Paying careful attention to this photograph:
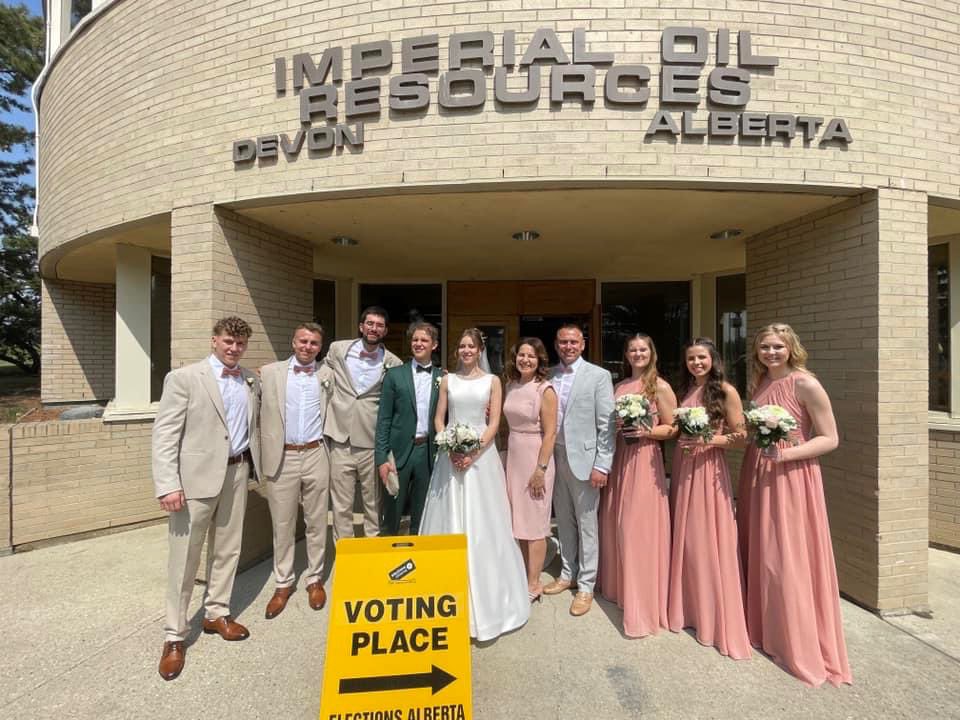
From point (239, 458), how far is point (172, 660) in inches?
49.1

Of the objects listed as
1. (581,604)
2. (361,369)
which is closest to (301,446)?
(361,369)

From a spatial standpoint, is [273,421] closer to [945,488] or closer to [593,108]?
[593,108]

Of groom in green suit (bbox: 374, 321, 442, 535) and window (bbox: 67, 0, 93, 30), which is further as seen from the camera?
window (bbox: 67, 0, 93, 30)

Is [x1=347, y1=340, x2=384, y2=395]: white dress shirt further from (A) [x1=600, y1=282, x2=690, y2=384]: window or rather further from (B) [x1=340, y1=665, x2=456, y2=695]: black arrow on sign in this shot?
(A) [x1=600, y1=282, x2=690, y2=384]: window

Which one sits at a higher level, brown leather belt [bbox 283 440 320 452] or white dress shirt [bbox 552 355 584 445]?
white dress shirt [bbox 552 355 584 445]

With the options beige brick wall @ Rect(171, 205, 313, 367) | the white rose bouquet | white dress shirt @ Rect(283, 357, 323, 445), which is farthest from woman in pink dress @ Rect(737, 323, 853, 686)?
beige brick wall @ Rect(171, 205, 313, 367)

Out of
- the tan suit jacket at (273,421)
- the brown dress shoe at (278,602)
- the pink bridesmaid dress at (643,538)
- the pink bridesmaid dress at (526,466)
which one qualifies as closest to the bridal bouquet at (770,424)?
the pink bridesmaid dress at (643,538)

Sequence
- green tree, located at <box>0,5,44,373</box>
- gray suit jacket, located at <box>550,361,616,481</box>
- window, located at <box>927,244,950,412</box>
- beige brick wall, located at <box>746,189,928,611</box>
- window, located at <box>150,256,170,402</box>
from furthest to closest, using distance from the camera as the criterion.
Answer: green tree, located at <box>0,5,44,373</box>
window, located at <box>150,256,170,402</box>
window, located at <box>927,244,950,412</box>
beige brick wall, located at <box>746,189,928,611</box>
gray suit jacket, located at <box>550,361,616,481</box>

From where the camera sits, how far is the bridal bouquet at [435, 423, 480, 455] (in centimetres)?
316

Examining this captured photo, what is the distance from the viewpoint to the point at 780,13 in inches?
146

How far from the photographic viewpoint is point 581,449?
3.40 metres

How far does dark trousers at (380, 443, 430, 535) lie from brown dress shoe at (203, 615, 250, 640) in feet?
3.80

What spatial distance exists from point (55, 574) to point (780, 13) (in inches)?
310

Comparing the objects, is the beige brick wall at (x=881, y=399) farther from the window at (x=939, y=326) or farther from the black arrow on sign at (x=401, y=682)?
the black arrow on sign at (x=401, y=682)
